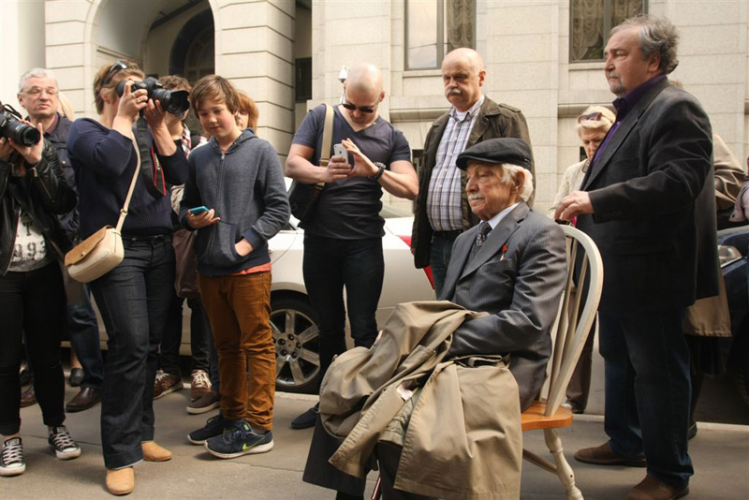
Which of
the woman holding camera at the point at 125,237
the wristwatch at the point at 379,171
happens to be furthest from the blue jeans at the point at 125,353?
the wristwatch at the point at 379,171

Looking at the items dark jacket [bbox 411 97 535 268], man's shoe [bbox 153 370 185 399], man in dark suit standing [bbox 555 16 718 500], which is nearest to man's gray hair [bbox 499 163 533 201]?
man in dark suit standing [bbox 555 16 718 500]

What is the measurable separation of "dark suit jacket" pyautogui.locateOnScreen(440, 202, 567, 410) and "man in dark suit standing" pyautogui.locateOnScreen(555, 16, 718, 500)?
0.27 m

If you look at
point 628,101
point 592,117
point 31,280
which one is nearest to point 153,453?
point 31,280

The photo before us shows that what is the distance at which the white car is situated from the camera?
5.12m

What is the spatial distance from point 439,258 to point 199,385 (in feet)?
6.91

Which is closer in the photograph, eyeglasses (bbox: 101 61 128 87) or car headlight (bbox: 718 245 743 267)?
eyeglasses (bbox: 101 61 128 87)

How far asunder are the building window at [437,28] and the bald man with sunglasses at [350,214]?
9.98 m

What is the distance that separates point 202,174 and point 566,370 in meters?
2.26

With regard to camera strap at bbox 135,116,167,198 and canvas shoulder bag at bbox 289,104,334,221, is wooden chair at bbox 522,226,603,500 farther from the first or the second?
camera strap at bbox 135,116,167,198

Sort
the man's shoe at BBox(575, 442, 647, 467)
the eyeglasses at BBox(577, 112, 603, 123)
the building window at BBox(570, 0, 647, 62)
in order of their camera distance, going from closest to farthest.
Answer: the man's shoe at BBox(575, 442, 647, 467) < the eyeglasses at BBox(577, 112, 603, 123) < the building window at BBox(570, 0, 647, 62)

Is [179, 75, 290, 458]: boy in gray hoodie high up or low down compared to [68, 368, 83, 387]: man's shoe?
up

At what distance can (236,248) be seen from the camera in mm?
3689

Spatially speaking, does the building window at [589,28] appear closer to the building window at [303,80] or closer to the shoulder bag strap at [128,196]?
the building window at [303,80]

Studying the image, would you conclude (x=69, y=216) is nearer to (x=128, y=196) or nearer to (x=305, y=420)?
(x=128, y=196)
